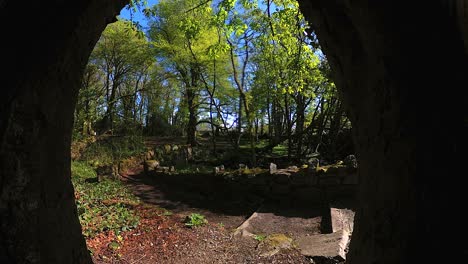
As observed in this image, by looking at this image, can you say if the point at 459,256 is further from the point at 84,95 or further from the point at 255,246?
the point at 84,95

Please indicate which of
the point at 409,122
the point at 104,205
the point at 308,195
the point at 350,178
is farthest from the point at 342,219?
the point at 409,122

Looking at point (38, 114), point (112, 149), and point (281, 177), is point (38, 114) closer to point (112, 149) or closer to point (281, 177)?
point (281, 177)

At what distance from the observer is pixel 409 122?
1.20 meters

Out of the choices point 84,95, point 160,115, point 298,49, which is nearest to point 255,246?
point 298,49

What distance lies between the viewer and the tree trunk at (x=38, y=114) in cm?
154

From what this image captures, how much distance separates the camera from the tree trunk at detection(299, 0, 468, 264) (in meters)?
1.03

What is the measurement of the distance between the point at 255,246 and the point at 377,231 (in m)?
4.12

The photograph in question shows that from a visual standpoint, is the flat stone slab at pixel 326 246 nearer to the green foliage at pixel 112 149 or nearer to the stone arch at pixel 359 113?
the stone arch at pixel 359 113

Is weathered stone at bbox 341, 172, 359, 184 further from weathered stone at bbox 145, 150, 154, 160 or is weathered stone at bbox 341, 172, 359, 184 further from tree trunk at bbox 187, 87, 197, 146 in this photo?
tree trunk at bbox 187, 87, 197, 146

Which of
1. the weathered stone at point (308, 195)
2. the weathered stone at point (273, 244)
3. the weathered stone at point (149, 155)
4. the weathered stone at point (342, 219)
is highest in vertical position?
the weathered stone at point (149, 155)

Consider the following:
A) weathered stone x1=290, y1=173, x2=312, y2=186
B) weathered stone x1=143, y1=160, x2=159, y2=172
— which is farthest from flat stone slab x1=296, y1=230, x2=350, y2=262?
weathered stone x1=143, y1=160, x2=159, y2=172

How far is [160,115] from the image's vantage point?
3147cm

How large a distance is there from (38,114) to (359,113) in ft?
5.42

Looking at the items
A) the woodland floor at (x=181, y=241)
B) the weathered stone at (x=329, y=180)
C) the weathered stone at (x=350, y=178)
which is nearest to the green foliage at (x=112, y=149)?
the woodland floor at (x=181, y=241)
